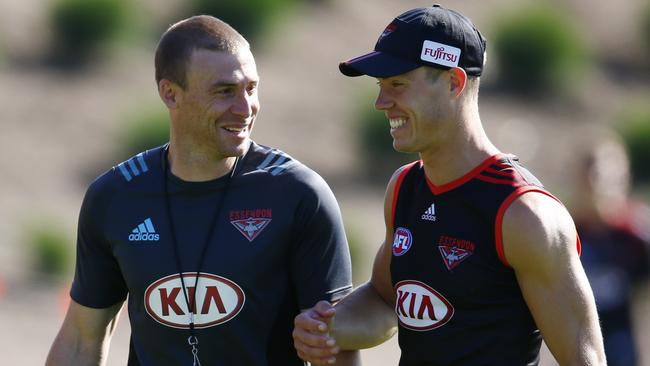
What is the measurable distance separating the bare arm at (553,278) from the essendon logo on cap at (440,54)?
0.55 m

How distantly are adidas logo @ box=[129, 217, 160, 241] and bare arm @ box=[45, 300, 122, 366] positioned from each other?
353 millimetres

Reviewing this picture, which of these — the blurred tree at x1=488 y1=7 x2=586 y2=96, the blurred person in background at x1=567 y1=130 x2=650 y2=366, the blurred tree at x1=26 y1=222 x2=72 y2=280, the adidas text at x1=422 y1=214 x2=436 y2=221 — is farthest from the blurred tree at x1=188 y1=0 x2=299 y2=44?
the adidas text at x1=422 y1=214 x2=436 y2=221

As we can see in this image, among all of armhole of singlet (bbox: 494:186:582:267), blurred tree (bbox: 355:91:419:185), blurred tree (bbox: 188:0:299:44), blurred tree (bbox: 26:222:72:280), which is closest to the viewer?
armhole of singlet (bbox: 494:186:582:267)

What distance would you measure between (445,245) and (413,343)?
1.19 ft

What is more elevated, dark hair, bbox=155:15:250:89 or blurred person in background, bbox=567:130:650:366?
dark hair, bbox=155:15:250:89

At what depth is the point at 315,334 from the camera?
4.62 m

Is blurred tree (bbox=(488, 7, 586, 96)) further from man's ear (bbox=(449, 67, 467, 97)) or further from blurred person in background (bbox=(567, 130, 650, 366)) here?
man's ear (bbox=(449, 67, 467, 97))

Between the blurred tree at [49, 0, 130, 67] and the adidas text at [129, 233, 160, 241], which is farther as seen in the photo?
the blurred tree at [49, 0, 130, 67]

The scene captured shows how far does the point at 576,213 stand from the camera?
7047mm

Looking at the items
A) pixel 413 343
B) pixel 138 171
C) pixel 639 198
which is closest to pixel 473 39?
pixel 413 343

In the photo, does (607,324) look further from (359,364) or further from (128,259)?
(128,259)

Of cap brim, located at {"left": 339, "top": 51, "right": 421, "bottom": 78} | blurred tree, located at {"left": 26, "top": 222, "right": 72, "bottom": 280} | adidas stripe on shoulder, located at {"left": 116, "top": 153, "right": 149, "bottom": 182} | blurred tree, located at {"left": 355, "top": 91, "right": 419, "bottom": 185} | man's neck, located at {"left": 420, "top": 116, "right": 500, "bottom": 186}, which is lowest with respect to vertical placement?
blurred tree, located at {"left": 26, "top": 222, "right": 72, "bottom": 280}

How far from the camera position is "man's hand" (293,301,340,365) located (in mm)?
4609

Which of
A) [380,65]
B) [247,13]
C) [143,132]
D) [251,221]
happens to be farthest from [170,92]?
[247,13]
